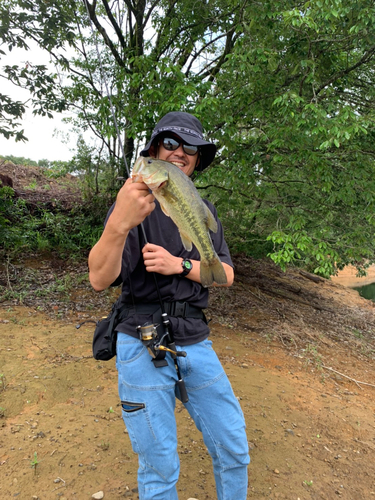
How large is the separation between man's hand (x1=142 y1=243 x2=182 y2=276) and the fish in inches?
5.9

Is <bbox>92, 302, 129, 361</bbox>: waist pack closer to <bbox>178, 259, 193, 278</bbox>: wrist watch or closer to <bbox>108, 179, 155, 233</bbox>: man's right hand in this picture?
<bbox>178, 259, 193, 278</bbox>: wrist watch

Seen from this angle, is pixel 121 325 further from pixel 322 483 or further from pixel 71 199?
pixel 71 199

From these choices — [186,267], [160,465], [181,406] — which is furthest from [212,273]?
[181,406]

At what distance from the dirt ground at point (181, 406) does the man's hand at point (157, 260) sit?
218cm

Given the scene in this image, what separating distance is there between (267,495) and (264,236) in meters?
5.91

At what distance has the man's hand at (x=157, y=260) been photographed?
5.87ft

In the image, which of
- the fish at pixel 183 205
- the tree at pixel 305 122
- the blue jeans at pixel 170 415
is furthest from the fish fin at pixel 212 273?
the tree at pixel 305 122

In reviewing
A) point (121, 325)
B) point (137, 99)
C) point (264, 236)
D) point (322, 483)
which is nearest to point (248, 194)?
point (264, 236)

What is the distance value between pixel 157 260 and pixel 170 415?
864 millimetres

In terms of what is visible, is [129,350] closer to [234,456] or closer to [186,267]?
[186,267]

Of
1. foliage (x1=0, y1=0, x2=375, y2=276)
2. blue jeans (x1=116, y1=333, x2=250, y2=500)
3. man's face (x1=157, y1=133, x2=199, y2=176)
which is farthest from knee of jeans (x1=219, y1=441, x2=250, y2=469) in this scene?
foliage (x1=0, y1=0, x2=375, y2=276)

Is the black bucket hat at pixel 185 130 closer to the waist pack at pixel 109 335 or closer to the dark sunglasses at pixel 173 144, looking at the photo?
the dark sunglasses at pixel 173 144

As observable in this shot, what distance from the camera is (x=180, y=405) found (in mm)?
4039

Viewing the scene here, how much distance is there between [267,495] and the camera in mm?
2924
